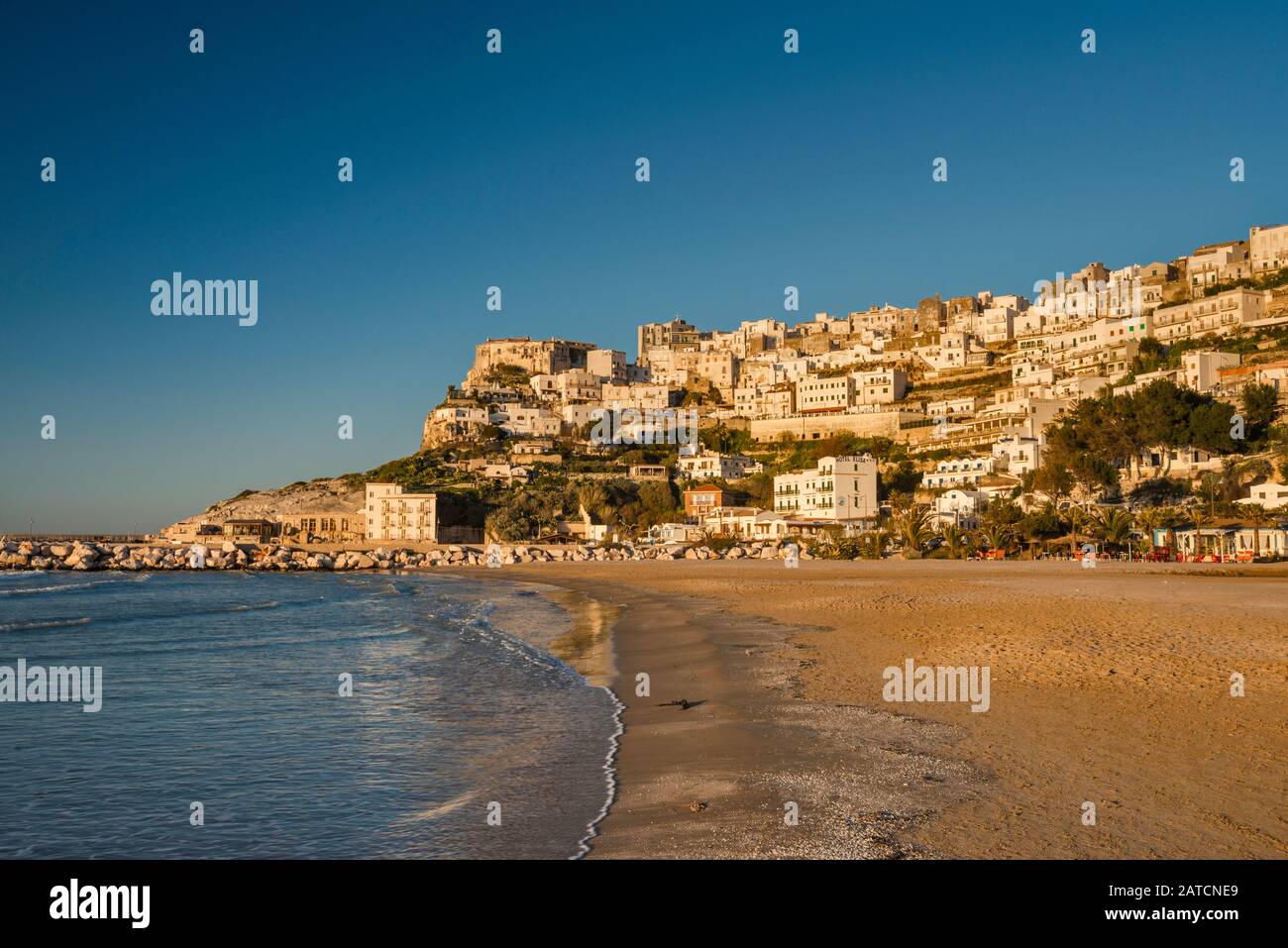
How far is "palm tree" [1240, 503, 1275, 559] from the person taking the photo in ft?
143

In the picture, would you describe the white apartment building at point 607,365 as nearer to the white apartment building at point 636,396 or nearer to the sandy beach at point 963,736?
the white apartment building at point 636,396

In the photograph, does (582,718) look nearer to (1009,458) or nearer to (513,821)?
(513,821)

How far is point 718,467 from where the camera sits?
93062mm

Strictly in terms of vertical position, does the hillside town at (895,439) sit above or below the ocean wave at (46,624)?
above

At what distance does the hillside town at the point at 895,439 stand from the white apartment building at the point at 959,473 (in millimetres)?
204

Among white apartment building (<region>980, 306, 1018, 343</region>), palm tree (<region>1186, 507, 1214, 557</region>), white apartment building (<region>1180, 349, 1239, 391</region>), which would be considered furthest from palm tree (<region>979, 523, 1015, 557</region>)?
white apartment building (<region>980, 306, 1018, 343</region>)

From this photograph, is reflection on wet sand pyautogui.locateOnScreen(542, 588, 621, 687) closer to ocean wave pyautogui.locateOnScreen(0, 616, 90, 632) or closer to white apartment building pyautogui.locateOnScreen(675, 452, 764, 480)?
ocean wave pyautogui.locateOnScreen(0, 616, 90, 632)

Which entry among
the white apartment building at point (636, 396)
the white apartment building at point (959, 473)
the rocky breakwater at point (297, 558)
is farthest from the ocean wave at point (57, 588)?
the white apartment building at point (636, 396)

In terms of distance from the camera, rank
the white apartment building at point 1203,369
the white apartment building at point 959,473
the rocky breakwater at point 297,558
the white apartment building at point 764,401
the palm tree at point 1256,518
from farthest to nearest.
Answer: the white apartment building at point 764,401 → the rocky breakwater at point 297,558 → the white apartment building at point 959,473 → the white apartment building at point 1203,369 → the palm tree at point 1256,518

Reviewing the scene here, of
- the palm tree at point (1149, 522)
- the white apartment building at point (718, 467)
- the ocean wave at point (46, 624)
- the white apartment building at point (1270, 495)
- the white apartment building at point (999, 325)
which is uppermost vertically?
the white apartment building at point (999, 325)

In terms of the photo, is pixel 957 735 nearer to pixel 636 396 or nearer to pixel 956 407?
pixel 956 407

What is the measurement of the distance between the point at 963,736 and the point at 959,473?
65.5m

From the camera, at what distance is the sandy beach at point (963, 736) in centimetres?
687
